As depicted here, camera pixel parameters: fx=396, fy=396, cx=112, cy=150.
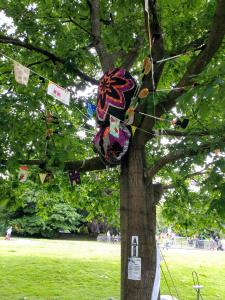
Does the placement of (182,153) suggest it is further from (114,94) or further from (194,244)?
(194,244)

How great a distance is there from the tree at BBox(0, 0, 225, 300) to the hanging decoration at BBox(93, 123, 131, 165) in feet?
0.71

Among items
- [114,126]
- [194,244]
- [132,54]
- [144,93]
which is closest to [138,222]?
[114,126]

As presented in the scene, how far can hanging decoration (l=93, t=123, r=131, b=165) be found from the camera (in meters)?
5.84

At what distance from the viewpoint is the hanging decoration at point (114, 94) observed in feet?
19.6

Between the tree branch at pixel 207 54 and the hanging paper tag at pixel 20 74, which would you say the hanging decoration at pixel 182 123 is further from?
the hanging paper tag at pixel 20 74

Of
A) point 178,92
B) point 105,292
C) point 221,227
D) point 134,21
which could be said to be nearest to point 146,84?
point 178,92

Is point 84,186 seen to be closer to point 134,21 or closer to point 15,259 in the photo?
point 134,21

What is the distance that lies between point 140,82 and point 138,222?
7.55 feet

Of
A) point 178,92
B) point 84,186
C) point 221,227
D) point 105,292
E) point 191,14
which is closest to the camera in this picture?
point 178,92

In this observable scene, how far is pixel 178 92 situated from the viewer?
568 cm

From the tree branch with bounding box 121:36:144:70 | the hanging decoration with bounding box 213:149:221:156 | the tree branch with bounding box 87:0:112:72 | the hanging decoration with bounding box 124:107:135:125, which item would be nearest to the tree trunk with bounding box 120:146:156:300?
the hanging decoration with bounding box 124:107:135:125

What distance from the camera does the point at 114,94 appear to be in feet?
19.8

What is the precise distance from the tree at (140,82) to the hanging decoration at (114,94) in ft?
0.85

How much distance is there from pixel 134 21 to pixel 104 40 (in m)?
0.73
